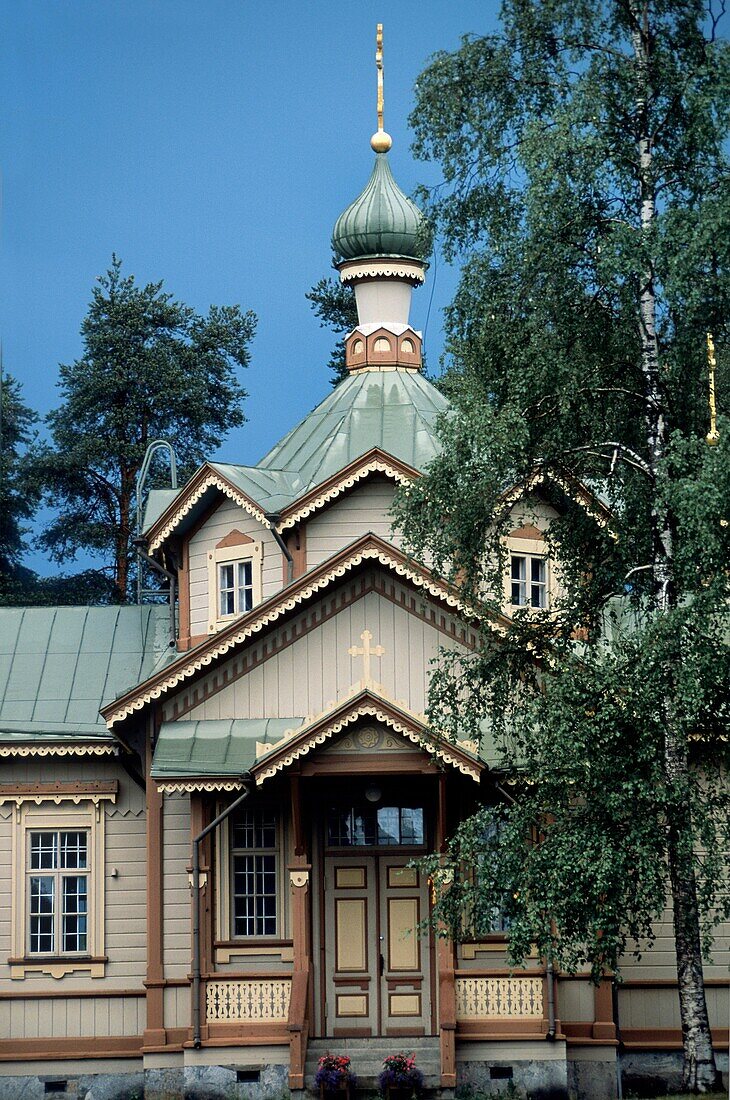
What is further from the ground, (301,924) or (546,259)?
(546,259)

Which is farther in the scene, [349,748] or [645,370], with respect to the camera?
[349,748]

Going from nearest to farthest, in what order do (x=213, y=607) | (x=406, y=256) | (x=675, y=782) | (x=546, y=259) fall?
1. (x=675, y=782)
2. (x=546, y=259)
3. (x=213, y=607)
4. (x=406, y=256)

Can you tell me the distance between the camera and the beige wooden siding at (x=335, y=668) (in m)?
22.5

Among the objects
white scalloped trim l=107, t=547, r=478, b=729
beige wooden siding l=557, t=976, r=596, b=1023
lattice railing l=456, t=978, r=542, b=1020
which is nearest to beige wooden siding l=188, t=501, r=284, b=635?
white scalloped trim l=107, t=547, r=478, b=729

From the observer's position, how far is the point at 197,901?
22328mm

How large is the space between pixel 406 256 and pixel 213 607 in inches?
245

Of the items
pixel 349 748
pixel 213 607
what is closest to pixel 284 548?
pixel 213 607

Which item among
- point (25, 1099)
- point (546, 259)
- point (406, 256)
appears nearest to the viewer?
point (546, 259)

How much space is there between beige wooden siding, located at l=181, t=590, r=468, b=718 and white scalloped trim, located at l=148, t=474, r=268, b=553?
2.14 metres

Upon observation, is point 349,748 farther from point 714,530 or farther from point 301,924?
point 714,530

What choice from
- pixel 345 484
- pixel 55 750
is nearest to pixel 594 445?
pixel 345 484

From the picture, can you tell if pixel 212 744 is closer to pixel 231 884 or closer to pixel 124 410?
pixel 231 884

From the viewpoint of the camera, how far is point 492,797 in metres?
22.6

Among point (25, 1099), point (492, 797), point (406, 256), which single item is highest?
point (406, 256)
